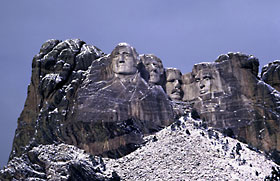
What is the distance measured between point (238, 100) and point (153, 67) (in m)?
9.98

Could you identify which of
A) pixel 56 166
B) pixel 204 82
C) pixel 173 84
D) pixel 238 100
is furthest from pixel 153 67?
pixel 56 166

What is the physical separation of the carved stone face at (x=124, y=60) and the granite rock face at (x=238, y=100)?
7940 mm

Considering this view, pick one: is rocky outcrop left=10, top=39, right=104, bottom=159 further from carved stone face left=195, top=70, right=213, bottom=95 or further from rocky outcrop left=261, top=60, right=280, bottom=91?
rocky outcrop left=261, top=60, right=280, bottom=91

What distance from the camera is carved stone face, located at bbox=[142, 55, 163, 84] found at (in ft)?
226

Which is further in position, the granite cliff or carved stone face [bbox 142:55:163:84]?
carved stone face [bbox 142:55:163:84]

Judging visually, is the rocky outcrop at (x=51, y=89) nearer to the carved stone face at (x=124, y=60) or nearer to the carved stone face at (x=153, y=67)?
the carved stone face at (x=124, y=60)

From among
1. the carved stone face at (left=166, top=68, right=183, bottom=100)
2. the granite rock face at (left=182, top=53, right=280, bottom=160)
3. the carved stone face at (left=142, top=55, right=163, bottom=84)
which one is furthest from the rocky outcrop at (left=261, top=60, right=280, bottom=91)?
the carved stone face at (left=142, top=55, right=163, bottom=84)

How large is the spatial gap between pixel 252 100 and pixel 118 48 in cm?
1525

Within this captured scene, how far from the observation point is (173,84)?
71125 mm

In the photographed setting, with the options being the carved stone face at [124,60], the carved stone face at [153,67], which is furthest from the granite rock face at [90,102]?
the carved stone face at [153,67]

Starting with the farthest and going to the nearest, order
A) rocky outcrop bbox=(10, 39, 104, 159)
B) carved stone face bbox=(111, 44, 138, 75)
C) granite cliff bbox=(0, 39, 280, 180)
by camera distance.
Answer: carved stone face bbox=(111, 44, 138, 75) < rocky outcrop bbox=(10, 39, 104, 159) < granite cliff bbox=(0, 39, 280, 180)

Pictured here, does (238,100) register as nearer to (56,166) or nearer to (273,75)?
(273,75)

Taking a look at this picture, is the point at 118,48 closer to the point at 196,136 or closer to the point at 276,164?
the point at 196,136

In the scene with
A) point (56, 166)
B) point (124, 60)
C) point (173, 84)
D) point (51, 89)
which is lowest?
point (56, 166)
